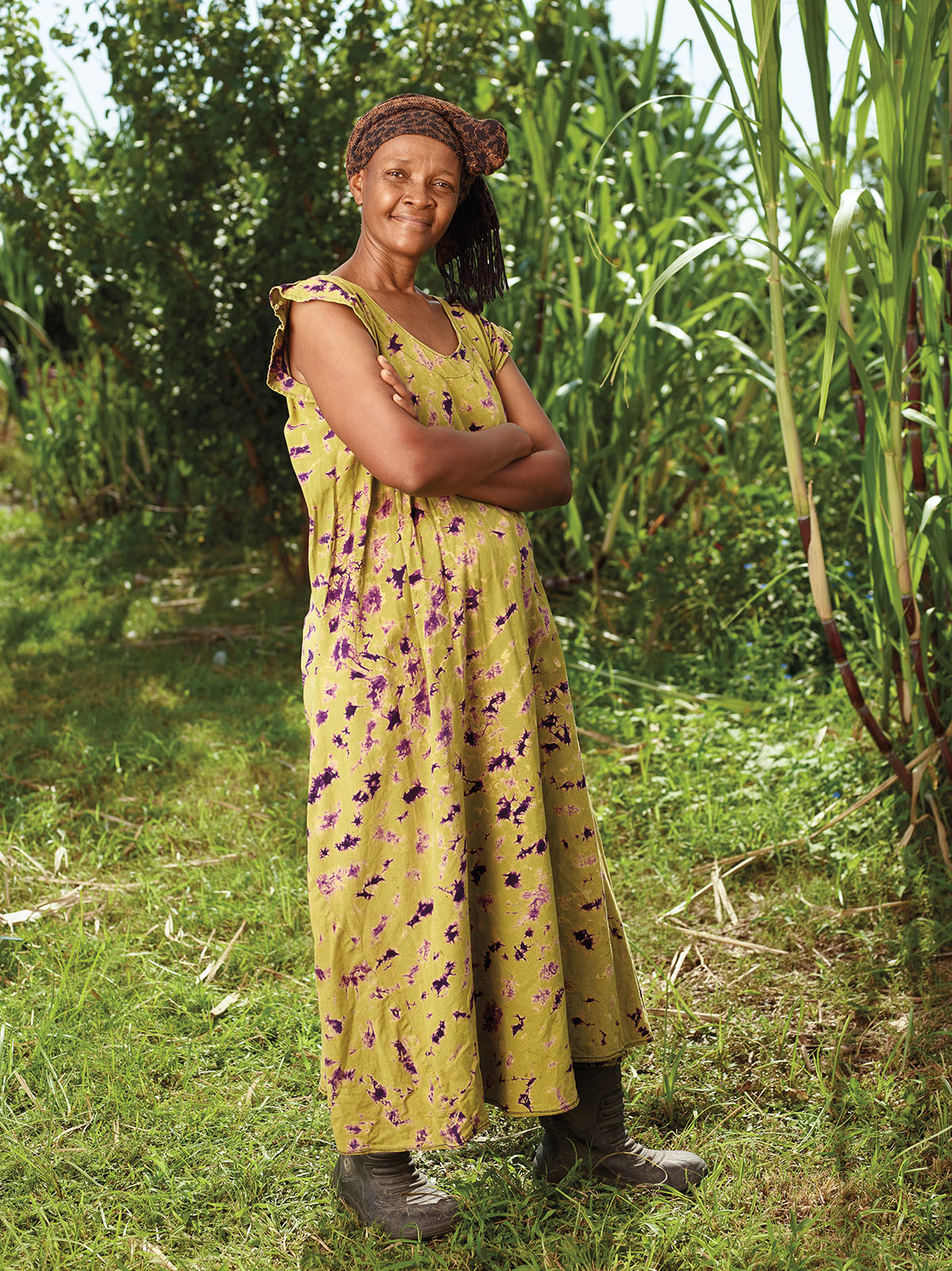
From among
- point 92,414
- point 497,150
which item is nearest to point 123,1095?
point 497,150

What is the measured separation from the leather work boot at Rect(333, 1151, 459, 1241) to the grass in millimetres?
25

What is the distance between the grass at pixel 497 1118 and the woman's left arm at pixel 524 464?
1.00 meters

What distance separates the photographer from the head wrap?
5.17ft

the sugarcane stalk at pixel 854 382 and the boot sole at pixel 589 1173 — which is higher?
the sugarcane stalk at pixel 854 382

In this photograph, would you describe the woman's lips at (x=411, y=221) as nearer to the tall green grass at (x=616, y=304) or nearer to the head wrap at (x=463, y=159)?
the head wrap at (x=463, y=159)

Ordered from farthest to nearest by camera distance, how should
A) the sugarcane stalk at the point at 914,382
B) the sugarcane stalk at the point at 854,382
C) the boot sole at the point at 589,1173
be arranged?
1. the sugarcane stalk at the point at 914,382
2. the sugarcane stalk at the point at 854,382
3. the boot sole at the point at 589,1173

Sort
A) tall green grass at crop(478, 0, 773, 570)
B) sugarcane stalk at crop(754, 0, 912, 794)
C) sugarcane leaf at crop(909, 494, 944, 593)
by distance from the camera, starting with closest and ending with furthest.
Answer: sugarcane stalk at crop(754, 0, 912, 794)
sugarcane leaf at crop(909, 494, 944, 593)
tall green grass at crop(478, 0, 773, 570)

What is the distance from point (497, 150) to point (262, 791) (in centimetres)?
189

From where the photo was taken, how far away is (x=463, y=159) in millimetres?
1634

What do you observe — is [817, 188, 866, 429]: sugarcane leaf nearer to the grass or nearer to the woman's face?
the woman's face

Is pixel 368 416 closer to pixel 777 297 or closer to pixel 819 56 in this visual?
pixel 777 297

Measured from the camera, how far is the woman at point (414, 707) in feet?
5.05

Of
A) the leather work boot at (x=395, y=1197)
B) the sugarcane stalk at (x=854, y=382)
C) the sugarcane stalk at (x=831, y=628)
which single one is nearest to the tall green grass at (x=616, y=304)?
the sugarcane stalk at (x=854, y=382)

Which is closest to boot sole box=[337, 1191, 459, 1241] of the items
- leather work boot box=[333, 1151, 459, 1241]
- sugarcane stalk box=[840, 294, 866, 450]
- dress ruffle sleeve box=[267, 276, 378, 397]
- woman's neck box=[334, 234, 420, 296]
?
leather work boot box=[333, 1151, 459, 1241]
